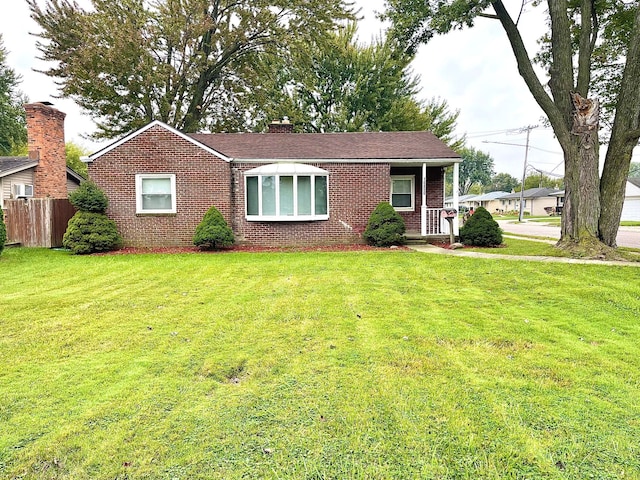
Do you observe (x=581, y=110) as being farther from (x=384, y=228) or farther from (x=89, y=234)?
(x=89, y=234)

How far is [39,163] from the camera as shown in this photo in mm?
17266

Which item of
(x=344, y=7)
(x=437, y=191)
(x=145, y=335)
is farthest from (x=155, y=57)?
(x=145, y=335)

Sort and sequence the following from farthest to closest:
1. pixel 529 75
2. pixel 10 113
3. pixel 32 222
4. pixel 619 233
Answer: pixel 10 113 < pixel 619 233 < pixel 32 222 < pixel 529 75

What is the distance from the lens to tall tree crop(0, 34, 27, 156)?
3200 centimetres

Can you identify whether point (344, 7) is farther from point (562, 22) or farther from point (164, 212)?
point (164, 212)

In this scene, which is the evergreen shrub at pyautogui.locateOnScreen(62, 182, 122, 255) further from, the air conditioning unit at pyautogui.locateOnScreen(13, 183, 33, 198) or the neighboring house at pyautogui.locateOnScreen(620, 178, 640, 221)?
the neighboring house at pyautogui.locateOnScreen(620, 178, 640, 221)

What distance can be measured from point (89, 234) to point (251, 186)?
5.48m

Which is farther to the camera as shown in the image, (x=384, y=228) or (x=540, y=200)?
(x=540, y=200)

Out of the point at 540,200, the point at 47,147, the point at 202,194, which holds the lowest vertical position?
the point at 202,194

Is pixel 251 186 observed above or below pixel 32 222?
above

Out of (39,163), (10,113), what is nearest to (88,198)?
(39,163)

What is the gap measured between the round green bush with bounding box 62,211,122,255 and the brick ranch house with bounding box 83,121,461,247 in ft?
2.36

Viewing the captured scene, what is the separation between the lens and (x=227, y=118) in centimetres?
2617

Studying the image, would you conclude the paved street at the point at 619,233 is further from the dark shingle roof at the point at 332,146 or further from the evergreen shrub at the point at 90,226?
the evergreen shrub at the point at 90,226
